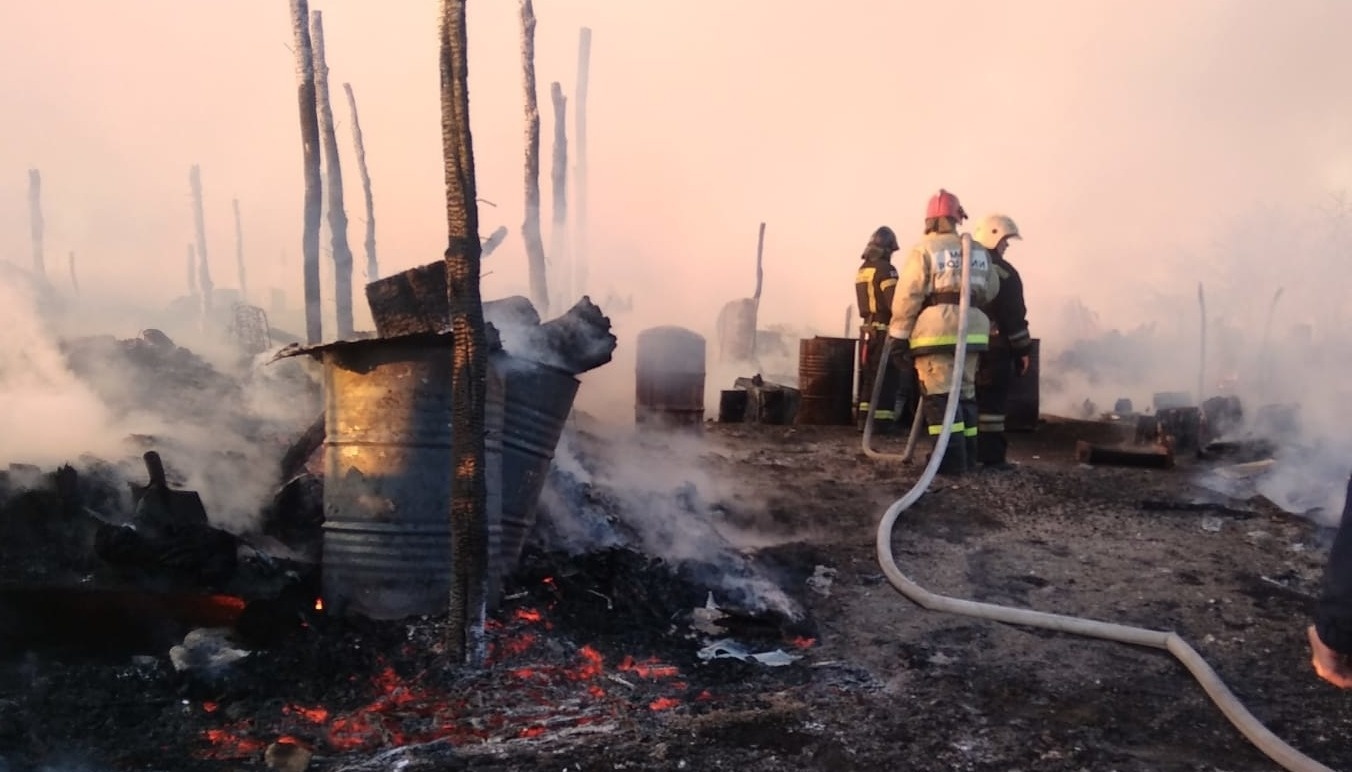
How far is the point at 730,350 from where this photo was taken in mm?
25312

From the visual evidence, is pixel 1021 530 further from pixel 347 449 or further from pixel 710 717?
pixel 347 449

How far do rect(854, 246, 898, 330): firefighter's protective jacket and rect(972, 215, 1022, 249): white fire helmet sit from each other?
120cm

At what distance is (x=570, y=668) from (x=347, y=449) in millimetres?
1350

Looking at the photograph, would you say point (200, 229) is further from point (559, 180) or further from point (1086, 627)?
point (1086, 627)

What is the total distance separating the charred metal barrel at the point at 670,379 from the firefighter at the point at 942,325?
7.23ft

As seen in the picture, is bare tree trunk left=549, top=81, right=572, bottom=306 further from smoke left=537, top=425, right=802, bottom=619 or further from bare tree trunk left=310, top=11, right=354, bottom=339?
smoke left=537, top=425, right=802, bottom=619

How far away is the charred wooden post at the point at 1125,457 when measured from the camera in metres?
7.77

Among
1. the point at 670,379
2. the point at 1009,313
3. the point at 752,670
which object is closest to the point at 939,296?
the point at 1009,313

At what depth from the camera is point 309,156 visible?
13922mm

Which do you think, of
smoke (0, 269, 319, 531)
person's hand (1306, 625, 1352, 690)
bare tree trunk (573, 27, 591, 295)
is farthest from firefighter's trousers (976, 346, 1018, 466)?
bare tree trunk (573, 27, 591, 295)

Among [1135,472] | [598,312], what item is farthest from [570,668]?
[1135,472]

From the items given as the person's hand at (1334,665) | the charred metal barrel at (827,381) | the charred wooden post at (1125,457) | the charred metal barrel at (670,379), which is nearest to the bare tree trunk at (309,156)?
the charred metal barrel at (670,379)

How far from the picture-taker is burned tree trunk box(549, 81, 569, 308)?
1864 cm

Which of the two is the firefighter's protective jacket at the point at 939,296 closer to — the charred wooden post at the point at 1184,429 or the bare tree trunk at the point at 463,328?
the charred wooden post at the point at 1184,429
